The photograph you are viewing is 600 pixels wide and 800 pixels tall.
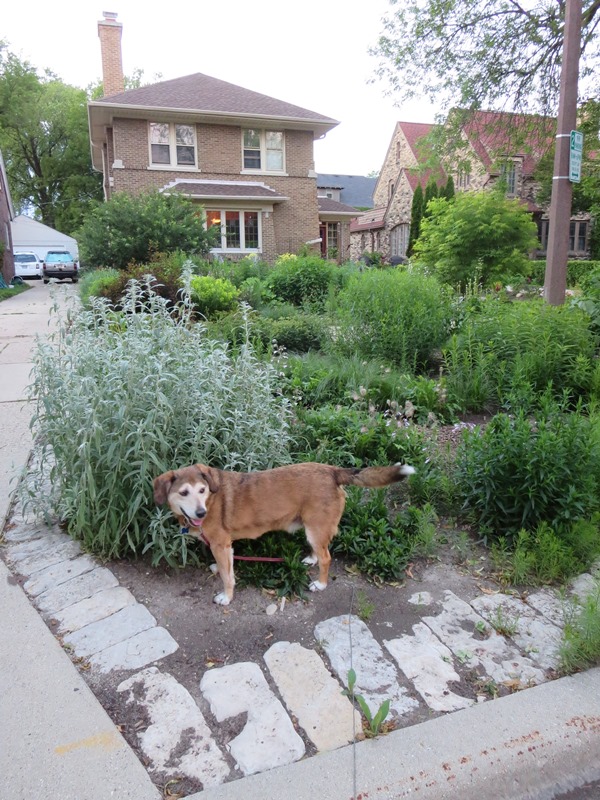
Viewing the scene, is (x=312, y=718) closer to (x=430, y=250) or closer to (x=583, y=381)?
(x=583, y=381)

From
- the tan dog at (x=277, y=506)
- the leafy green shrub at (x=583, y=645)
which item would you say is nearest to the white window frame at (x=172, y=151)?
the tan dog at (x=277, y=506)

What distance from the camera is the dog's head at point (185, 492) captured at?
Result: 2674 millimetres

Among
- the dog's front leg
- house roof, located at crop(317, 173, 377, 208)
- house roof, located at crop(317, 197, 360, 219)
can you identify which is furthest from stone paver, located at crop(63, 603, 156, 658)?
house roof, located at crop(317, 173, 377, 208)

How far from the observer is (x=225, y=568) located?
2.92m

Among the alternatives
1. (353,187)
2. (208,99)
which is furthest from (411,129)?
(208,99)

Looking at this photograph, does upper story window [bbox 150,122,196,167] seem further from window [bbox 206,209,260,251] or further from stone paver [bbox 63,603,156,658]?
stone paver [bbox 63,603,156,658]

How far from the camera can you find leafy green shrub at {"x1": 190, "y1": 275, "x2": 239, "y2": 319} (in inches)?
382

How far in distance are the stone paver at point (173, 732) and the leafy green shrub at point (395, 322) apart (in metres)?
4.32

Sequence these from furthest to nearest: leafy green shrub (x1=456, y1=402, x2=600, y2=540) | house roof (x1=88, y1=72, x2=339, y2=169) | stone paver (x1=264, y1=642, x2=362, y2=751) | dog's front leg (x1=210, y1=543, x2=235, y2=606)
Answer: house roof (x1=88, y1=72, x2=339, y2=169) < leafy green shrub (x1=456, y1=402, x2=600, y2=540) < dog's front leg (x1=210, y1=543, x2=235, y2=606) < stone paver (x1=264, y1=642, x2=362, y2=751)

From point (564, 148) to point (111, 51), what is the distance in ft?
87.2

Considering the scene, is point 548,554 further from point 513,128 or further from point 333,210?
point 333,210

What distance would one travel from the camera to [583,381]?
516 cm

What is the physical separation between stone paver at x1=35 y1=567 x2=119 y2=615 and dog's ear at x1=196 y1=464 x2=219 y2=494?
0.79 metres

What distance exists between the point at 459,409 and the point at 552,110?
36.6ft
